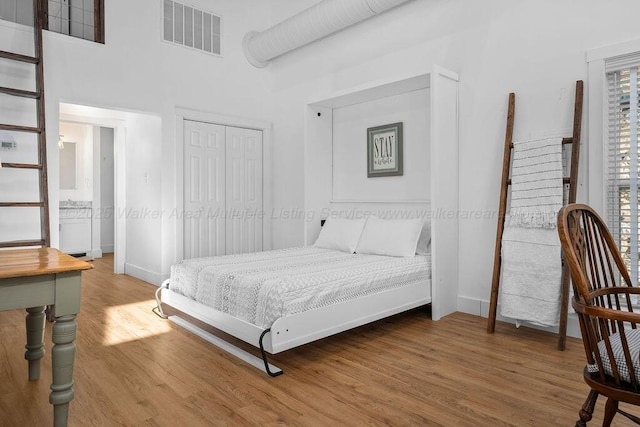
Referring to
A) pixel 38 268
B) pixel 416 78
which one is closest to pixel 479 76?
pixel 416 78

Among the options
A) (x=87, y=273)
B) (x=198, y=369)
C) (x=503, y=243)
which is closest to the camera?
(x=198, y=369)

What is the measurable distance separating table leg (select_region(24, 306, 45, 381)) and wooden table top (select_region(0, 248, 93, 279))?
35 cm

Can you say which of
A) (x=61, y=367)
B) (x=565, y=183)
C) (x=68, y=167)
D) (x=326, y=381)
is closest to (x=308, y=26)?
Answer: (x=565, y=183)

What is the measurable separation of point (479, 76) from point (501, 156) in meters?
0.70

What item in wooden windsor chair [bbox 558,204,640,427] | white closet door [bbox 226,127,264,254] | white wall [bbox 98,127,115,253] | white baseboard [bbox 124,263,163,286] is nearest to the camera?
wooden windsor chair [bbox 558,204,640,427]

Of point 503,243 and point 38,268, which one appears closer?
point 38,268

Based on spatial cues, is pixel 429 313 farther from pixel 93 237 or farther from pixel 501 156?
pixel 93 237

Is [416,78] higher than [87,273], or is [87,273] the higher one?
[416,78]

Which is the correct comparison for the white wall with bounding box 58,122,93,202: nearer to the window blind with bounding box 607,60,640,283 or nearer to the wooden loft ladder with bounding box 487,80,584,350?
the wooden loft ladder with bounding box 487,80,584,350

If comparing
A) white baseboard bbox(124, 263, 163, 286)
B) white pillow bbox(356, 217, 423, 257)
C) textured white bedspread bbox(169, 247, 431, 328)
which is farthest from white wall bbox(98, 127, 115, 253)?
white pillow bbox(356, 217, 423, 257)

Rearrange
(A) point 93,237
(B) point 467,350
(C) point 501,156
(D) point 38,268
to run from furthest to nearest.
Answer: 1. (A) point 93,237
2. (C) point 501,156
3. (B) point 467,350
4. (D) point 38,268

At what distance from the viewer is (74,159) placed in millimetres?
7262

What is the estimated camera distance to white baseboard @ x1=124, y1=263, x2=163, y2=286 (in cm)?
471

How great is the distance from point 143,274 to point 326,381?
11.6ft
